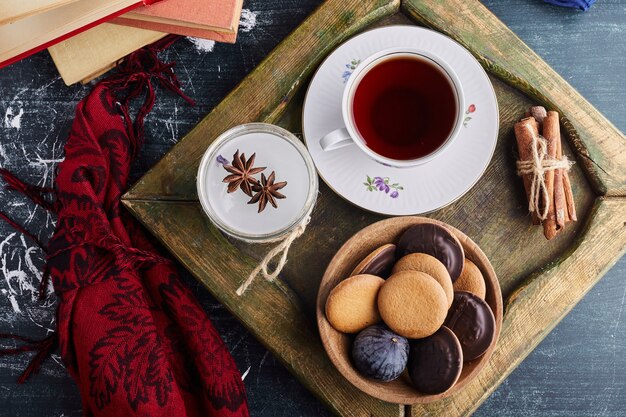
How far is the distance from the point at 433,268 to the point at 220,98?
0.56 meters

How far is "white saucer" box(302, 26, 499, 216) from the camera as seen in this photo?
981 millimetres

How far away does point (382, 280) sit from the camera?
94 cm

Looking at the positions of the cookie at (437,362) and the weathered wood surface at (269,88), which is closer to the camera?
the cookie at (437,362)

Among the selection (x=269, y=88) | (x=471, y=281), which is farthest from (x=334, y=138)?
(x=471, y=281)

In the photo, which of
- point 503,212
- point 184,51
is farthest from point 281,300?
point 184,51

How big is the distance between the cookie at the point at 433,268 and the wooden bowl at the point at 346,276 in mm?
60

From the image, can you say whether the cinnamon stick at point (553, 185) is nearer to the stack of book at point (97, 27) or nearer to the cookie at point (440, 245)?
the cookie at point (440, 245)

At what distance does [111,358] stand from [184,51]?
61 cm

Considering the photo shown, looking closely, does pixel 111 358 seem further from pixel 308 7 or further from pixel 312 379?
pixel 308 7

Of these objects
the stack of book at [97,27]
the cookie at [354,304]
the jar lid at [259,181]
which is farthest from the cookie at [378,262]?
the stack of book at [97,27]

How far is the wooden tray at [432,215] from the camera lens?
1.01 meters

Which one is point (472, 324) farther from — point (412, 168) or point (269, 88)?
point (269, 88)

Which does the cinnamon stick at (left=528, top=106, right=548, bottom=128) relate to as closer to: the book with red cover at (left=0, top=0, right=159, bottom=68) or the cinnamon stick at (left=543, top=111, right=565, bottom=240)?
the cinnamon stick at (left=543, top=111, right=565, bottom=240)

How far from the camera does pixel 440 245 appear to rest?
925 millimetres
